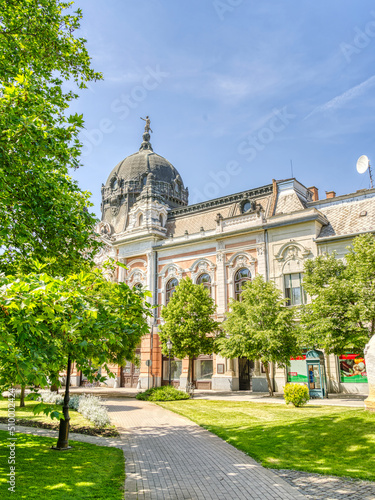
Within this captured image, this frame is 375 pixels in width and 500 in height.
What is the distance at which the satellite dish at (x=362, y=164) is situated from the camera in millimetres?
31094

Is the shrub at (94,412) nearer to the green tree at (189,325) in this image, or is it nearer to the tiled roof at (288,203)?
the green tree at (189,325)

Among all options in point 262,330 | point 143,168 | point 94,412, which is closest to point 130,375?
point 262,330

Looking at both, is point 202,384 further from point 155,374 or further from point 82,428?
point 82,428

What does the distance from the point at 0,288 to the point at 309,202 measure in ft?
98.9

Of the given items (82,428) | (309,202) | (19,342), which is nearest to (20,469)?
(19,342)

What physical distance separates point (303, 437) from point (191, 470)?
420 centimetres

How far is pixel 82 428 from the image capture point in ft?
45.9

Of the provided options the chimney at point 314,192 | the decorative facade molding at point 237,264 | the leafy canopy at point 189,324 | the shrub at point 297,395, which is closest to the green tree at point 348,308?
the shrub at point 297,395

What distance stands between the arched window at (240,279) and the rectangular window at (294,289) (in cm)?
340

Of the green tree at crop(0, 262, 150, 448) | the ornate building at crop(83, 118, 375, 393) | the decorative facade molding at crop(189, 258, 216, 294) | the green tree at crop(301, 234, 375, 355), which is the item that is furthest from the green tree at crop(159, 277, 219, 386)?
the green tree at crop(0, 262, 150, 448)

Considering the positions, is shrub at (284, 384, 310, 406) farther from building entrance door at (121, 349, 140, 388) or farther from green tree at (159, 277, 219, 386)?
building entrance door at (121, 349, 140, 388)

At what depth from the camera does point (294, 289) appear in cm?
2845

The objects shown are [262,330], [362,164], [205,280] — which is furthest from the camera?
[205,280]

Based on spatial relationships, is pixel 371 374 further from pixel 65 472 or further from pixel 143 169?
pixel 143 169
